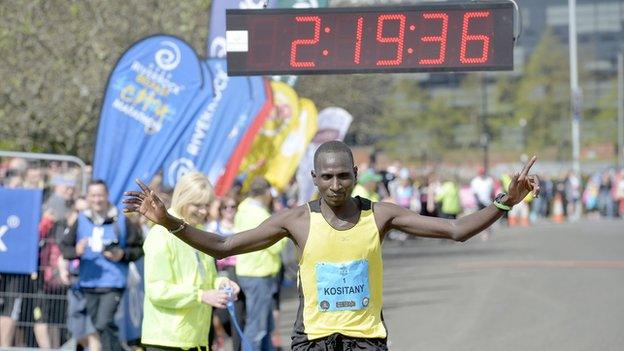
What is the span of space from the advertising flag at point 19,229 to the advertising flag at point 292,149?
524cm

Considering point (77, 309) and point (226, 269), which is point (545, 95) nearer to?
point (226, 269)

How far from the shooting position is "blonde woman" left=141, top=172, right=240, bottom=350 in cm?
752

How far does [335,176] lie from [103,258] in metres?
4.67

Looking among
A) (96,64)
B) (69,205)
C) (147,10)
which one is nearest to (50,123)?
(96,64)

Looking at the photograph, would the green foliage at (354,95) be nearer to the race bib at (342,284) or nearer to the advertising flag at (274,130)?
the advertising flag at (274,130)

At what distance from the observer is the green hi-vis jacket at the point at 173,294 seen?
24.7 feet

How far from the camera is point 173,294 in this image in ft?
24.6

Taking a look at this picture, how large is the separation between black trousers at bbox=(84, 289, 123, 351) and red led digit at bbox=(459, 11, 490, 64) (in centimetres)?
341

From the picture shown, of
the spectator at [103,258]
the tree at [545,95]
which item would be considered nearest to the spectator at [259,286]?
the spectator at [103,258]

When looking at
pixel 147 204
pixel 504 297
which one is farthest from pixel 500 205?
pixel 504 297

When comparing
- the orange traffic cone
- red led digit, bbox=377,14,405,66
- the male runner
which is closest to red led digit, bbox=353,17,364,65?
red led digit, bbox=377,14,405,66

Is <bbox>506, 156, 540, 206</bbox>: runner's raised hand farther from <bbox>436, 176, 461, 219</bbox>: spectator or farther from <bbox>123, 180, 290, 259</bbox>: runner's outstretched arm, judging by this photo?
<bbox>436, 176, 461, 219</bbox>: spectator

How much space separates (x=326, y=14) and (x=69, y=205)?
381 centimetres

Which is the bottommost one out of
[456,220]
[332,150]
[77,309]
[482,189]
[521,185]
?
[77,309]
